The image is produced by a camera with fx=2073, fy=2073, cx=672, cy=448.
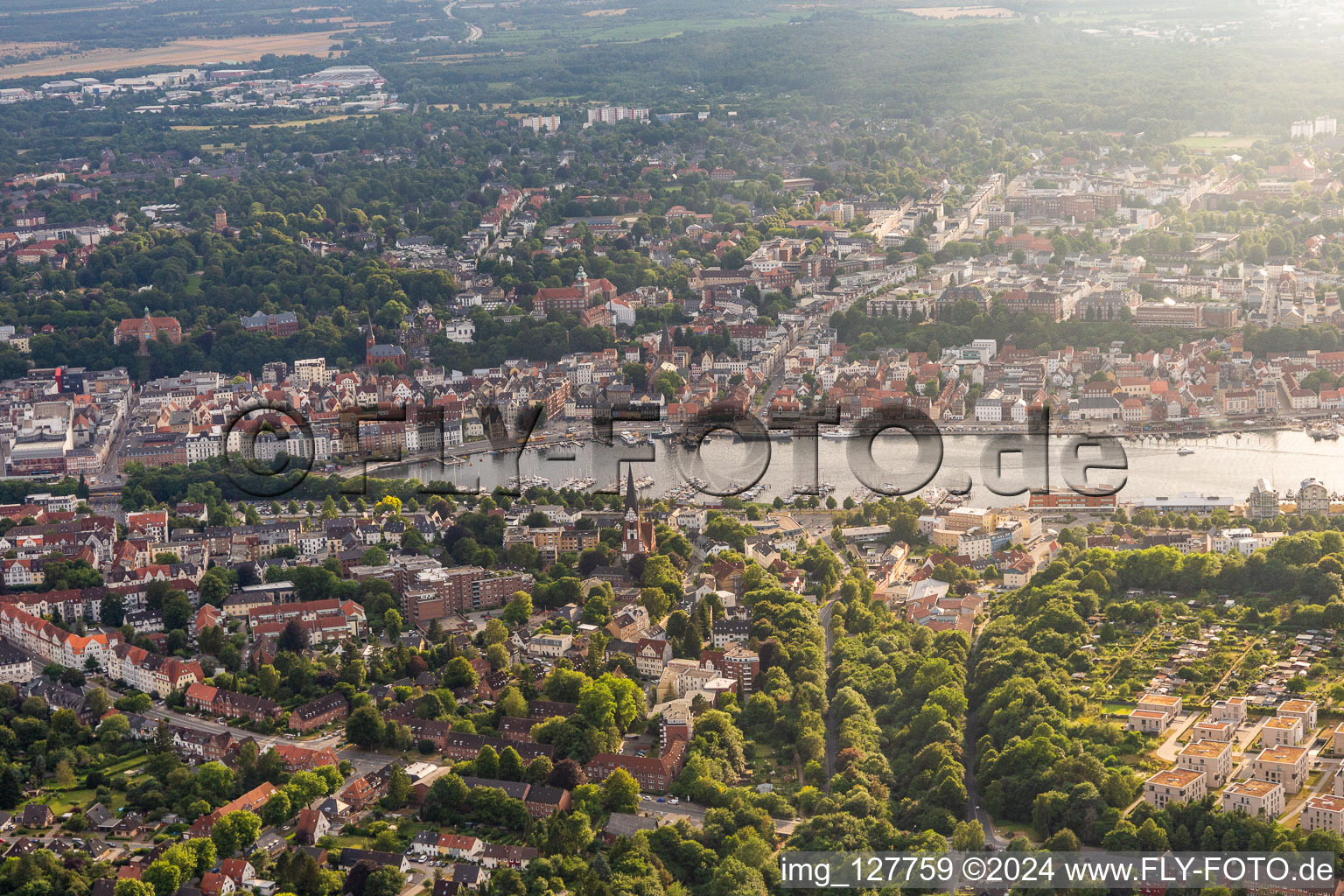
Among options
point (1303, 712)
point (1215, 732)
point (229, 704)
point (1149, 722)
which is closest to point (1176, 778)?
point (1215, 732)

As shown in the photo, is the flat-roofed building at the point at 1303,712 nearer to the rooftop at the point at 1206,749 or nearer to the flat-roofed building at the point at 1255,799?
the rooftop at the point at 1206,749

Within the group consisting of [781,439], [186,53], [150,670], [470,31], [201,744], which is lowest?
[201,744]

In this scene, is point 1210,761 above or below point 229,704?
above

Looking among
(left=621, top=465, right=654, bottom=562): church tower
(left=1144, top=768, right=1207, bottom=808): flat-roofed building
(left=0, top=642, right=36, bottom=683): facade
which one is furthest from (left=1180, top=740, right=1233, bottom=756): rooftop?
(left=0, top=642, right=36, bottom=683): facade

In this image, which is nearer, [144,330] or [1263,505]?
[1263,505]

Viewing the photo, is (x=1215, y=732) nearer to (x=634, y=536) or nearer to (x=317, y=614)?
(x=634, y=536)

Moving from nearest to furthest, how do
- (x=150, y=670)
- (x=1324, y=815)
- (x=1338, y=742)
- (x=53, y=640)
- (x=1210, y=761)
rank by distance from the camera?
(x=1324, y=815) → (x=1210, y=761) → (x=1338, y=742) → (x=150, y=670) → (x=53, y=640)

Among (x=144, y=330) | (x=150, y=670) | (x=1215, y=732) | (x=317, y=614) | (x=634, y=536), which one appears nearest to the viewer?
(x=1215, y=732)
